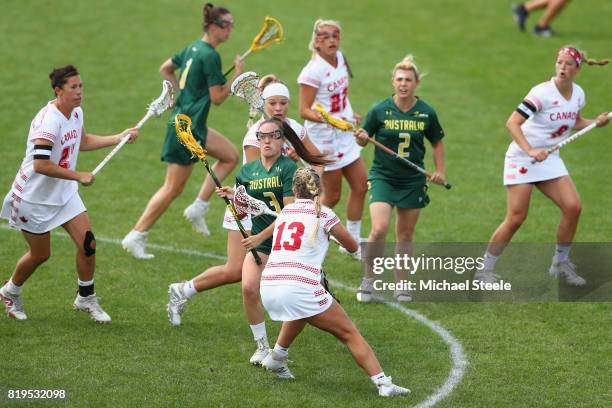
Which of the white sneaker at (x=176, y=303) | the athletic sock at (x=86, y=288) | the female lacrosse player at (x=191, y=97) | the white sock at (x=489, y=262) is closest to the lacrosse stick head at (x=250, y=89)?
the female lacrosse player at (x=191, y=97)

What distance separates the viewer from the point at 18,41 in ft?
63.1

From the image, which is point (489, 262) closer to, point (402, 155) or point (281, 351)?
point (402, 155)

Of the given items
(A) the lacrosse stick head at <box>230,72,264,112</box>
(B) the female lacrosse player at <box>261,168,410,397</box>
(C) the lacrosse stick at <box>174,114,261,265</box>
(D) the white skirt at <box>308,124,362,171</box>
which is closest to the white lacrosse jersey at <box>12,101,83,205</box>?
(C) the lacrosse stick at <box>174,114,261,265</box>

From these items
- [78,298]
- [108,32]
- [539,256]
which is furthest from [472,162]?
[108,32]

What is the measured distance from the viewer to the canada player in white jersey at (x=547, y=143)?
10016mm

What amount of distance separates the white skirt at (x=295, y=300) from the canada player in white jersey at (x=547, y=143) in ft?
10.8

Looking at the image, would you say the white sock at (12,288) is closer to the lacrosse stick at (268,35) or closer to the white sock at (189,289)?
the white sock at (189,289)

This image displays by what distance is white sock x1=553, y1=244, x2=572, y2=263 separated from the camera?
10.5 metres

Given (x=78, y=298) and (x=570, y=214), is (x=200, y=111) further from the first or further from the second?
(x=570, y=214)

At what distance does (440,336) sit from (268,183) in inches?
86.8

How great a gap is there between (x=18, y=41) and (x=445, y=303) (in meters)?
12.0

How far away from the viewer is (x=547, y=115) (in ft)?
33.3

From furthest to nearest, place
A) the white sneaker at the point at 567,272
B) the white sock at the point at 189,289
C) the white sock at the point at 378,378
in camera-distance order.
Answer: the white sneaker at the point at 567,272, the white sock at the point at 189,289, the white sock at the point at 378,378

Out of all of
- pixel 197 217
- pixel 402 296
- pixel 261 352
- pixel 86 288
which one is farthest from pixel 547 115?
pixel 86 288
